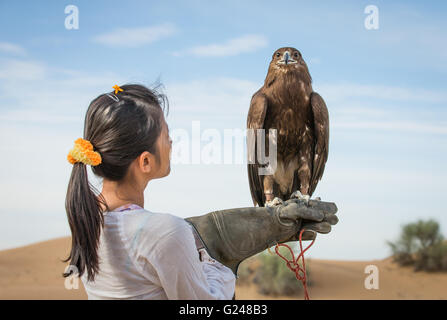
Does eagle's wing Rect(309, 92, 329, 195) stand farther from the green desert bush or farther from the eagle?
the green desert bush

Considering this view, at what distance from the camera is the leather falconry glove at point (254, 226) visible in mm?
2926

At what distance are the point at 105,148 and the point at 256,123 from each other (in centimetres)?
238

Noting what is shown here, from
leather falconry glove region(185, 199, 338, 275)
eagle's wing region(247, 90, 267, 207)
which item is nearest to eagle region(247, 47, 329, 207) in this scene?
eagle's wing region(247, 90, 267, 207)

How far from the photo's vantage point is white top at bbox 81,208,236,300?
1657 millimetres

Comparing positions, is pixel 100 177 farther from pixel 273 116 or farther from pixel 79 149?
pixel 273 116

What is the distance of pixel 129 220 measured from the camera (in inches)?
68.8

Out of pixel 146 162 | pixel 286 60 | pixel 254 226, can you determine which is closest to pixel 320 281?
pixel 286 60

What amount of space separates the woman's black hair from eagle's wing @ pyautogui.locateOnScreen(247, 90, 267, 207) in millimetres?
2164

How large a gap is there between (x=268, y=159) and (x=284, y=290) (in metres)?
10.5

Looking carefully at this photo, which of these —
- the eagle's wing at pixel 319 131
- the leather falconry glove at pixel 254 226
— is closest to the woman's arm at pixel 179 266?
the leather falconry glove at pixel 254 226

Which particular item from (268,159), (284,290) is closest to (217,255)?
(268,159)

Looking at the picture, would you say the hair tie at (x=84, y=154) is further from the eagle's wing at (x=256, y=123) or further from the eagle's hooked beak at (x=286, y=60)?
the eagle's hooked beak at (x=286, y=60)

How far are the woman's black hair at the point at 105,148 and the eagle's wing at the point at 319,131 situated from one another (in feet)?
7.84

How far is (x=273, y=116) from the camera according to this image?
→ 4.18 metres
